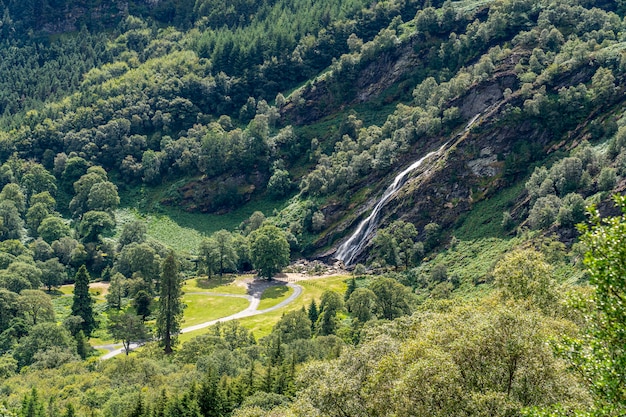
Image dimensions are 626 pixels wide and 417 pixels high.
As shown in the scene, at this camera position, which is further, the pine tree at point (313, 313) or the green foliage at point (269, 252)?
the green foliage at point (269, 252)

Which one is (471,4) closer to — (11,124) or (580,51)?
(580,51)

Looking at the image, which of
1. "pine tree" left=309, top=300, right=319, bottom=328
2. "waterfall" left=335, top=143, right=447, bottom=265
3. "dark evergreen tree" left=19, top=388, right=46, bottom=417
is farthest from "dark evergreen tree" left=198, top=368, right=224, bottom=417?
"waterfall" left=335, top=143, right=447, bottom=265

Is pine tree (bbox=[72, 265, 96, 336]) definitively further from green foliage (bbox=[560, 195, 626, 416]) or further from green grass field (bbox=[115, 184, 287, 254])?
green foliage (bbox=[560, 195, 626, 416])

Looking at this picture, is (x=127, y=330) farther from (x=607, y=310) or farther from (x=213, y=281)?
(x=607, y=310)

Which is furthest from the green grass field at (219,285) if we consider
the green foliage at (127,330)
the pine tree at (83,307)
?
the green foliage at (127,330)

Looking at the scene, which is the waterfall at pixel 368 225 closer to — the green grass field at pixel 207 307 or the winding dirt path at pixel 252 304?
the winding dirt path at pixel 252 304

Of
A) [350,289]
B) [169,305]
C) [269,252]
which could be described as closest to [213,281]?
[269,252]
